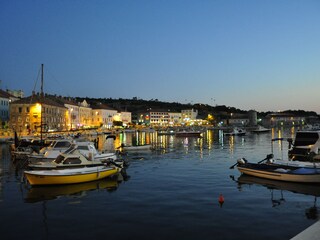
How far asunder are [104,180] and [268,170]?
42.9ft

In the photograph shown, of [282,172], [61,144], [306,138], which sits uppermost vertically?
[306,138]

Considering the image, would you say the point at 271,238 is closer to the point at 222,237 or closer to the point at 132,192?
the point at 222,237

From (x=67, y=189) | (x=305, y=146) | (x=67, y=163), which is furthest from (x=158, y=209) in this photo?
A: (x=305, y=146)

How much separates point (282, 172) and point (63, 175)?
644 inches

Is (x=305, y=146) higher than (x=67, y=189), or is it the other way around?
(x=305, y=146)

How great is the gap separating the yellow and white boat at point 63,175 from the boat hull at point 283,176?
1224 cm

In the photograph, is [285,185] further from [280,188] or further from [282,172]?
[282,172]

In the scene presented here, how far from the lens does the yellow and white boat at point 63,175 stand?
24.0 m

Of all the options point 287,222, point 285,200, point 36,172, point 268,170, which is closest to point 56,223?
point 36,172

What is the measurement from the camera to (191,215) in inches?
663

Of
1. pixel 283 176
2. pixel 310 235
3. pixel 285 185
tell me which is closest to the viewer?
pixel 310 235

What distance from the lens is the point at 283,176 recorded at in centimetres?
2539

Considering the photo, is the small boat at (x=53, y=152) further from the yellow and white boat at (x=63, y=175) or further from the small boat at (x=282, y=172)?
the small boat at (x=282, y=172)

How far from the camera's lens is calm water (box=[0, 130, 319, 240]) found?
14.4 meters
